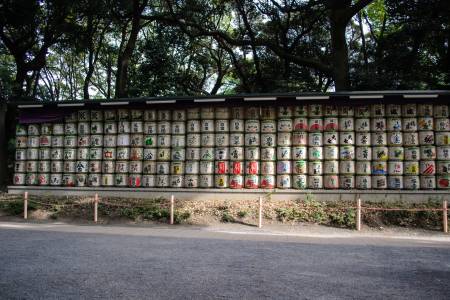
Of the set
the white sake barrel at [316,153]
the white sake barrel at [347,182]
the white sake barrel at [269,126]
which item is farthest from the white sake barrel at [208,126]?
the white sake barrel at [347,182]

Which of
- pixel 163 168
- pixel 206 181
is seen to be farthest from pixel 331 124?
pixel 163 168

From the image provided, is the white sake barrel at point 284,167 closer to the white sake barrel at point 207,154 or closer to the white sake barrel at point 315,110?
the white sake barrel at point 315,110

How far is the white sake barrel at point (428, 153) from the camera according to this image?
12.5 meters

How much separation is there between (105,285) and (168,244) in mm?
3203

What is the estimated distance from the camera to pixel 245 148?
13.4m

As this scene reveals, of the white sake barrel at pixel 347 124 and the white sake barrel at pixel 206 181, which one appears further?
the white sake barrel at pixel 206 181

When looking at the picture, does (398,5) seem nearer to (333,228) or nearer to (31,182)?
(333,228)

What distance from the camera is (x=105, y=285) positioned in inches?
202

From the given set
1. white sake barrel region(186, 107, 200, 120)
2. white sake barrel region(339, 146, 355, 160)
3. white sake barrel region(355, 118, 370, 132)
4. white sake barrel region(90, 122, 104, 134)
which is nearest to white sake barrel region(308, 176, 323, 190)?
white sake barrel region(339, 146, 355, 160)

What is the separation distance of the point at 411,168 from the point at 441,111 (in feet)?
7.16

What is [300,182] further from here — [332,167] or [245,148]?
[245,148]

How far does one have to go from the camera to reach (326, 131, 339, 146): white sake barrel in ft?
42.4

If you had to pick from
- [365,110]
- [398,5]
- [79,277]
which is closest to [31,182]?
[79,277]

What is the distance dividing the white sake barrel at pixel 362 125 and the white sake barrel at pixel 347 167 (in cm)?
114
